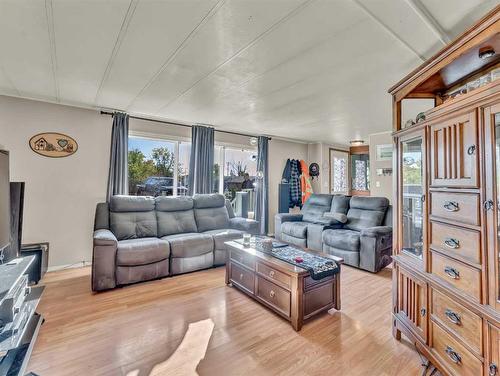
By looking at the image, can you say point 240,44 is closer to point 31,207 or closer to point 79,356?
point 79,356

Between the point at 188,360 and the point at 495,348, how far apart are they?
1697 millimetres

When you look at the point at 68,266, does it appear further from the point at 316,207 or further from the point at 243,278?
the point at 316,207

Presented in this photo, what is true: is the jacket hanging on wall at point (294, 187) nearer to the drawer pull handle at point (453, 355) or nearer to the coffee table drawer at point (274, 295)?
the coffee table drawer at point (274, 295)

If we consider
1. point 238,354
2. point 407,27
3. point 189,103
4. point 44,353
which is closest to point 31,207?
point 44,353

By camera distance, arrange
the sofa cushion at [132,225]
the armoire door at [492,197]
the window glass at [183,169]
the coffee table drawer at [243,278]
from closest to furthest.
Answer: the armoire door at [492,197]
the coffee table drawer at [243,278]
the sofa cushion at [132,225]
the window glass at [183,169]

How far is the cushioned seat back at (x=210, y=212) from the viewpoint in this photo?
4.04m

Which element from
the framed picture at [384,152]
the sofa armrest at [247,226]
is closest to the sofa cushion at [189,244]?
the sofa armrest at [247,226]

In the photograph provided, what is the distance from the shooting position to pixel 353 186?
24.2 ft

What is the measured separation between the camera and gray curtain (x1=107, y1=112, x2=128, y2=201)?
3.77 m

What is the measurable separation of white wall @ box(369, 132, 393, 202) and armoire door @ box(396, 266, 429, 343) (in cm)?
402

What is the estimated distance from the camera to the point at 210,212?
13.8 ft

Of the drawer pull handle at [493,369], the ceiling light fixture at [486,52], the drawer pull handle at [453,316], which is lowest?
the drawer pull handle at [493,369]

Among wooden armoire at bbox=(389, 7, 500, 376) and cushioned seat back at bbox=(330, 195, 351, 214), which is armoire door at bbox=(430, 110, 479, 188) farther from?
cushioned seat back at bbox=(330, 195, 351, 214)

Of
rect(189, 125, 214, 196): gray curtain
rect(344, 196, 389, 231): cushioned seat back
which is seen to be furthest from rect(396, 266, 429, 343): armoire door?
rect(189, 125, 214, 196): gray curtain
